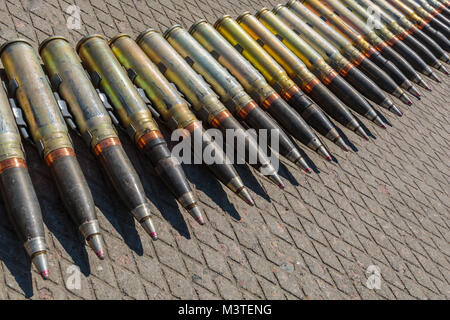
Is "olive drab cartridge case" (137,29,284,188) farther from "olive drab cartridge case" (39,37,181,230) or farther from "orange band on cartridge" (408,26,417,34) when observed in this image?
"orange band on cartridge" (408,26,417,34)

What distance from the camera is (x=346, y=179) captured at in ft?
26.0

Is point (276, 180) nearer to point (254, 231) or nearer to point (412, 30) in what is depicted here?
point (254, 231)

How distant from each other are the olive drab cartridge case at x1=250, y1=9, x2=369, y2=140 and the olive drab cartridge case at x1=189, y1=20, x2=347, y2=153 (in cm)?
53

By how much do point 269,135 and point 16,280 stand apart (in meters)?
4.83

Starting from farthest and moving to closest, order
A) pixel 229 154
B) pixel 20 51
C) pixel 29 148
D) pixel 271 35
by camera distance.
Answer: pixel 271 35 → pixel 229 154 → pixel 20 51 → pixel 29 148

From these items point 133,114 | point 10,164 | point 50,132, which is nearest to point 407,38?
point 133,114

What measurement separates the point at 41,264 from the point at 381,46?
10.3 metres

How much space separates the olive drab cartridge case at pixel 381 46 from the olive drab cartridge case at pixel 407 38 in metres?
1.27

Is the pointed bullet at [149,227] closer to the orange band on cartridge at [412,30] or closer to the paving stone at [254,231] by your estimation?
the paving stone at [254,231]

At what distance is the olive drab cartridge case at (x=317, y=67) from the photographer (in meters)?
8.88

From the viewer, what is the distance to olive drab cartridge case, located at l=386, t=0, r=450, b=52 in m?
13.8

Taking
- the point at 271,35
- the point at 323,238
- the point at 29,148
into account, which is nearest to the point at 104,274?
the point at 29,148

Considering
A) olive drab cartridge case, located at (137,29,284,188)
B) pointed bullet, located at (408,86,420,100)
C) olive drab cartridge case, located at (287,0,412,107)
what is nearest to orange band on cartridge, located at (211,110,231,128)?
olive drab cartridge case, located at (137,29,284,188)

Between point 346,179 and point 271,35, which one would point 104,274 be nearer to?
point 346,179
